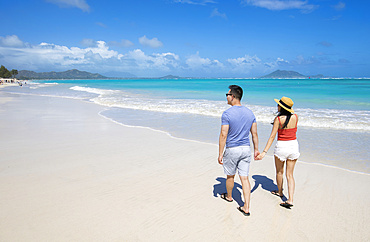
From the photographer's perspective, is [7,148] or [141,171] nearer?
[141,171]

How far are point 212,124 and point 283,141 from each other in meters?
7.79

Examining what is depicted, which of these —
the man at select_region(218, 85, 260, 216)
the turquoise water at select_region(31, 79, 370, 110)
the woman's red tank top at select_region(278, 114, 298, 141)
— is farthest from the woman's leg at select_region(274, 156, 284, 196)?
the turquoise water at select_region(31, 79, 370, 110)

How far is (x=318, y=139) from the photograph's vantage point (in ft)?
28.9

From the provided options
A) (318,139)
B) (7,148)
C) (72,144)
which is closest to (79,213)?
(72,144)

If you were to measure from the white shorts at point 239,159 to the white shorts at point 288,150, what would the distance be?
0.62 metres

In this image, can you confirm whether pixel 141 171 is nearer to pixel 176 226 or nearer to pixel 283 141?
pixel 176 226

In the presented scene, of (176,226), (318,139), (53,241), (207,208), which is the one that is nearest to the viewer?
(53,241)

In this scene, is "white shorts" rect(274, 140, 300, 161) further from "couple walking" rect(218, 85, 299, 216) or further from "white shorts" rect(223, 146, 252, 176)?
"white shorts" rect(223, 146, 252, 176)

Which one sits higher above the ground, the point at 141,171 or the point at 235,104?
→ the point at 235,104

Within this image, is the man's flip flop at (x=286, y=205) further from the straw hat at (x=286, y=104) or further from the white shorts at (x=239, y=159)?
the straw hat at (x=286, y=104)

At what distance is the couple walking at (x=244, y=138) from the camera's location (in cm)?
364

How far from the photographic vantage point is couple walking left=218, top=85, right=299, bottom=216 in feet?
11.9

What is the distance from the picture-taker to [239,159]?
373cm

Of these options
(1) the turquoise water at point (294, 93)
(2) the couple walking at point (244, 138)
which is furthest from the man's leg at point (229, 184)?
(1) the turquoise water at point (294, 93)
